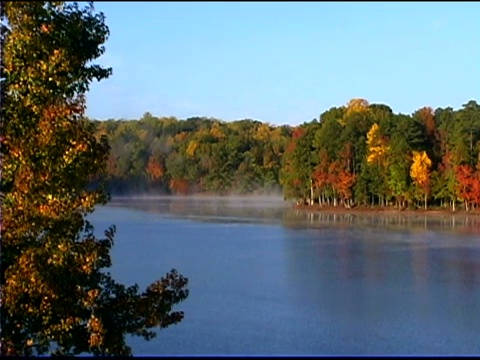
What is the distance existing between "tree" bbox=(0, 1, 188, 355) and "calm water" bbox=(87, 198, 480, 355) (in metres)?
3.42

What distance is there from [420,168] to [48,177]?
103 feet

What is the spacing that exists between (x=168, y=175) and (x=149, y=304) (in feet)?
168

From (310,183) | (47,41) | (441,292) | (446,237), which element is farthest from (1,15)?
(310,183)

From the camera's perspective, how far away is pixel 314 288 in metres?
12.3

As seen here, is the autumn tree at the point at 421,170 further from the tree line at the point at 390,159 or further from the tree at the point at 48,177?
the tree at the point at 48,177

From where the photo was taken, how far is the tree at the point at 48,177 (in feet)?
13.6

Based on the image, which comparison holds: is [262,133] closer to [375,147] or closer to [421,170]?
[375,147]

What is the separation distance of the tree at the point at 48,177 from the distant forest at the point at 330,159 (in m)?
17.5

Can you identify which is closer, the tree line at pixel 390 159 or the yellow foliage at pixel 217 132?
the tree line at pixel 390 159

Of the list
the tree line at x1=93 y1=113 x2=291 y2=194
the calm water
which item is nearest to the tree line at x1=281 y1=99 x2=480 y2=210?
the calm water

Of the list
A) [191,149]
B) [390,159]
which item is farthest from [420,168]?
[191,149]

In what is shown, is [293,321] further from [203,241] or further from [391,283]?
[203,241]

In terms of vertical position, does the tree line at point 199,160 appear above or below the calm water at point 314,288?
above

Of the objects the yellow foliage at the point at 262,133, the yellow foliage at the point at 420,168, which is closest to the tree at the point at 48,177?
the yellow foliage at the point at 420,168
